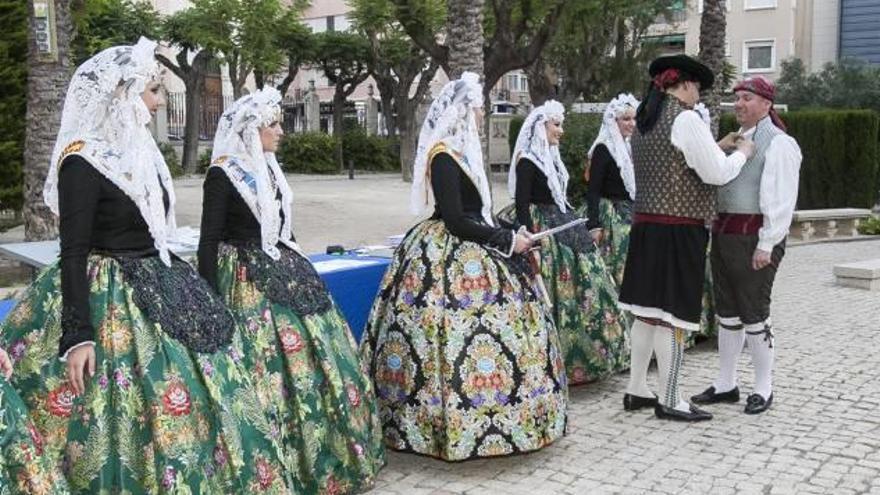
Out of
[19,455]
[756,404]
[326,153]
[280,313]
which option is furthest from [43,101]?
[326,153]

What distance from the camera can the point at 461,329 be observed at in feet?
14.5

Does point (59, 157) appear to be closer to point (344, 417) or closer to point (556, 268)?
point (344, 417)

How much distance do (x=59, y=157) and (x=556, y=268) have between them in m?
3.30

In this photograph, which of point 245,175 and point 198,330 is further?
point 245,175

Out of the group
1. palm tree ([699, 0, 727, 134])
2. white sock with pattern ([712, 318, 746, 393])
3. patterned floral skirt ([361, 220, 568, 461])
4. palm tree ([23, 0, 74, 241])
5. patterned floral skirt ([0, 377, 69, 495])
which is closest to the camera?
patterned floral skirt ([0, 377, 69, 495])

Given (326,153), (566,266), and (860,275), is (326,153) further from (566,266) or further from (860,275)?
A: (566,266)

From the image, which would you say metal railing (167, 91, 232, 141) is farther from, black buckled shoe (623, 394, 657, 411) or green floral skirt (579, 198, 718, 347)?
black buckled shoe (623, 394, 657, 411)

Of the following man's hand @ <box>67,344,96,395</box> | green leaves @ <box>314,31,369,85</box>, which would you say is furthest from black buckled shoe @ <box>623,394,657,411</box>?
green leaves @ <box>314,31,369,85</box>

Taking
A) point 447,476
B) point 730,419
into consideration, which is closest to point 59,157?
point 447,476

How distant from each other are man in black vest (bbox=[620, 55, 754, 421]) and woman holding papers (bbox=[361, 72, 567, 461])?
831mm

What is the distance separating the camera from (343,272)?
5.21 meters

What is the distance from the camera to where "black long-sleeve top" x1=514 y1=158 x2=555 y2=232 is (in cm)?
595

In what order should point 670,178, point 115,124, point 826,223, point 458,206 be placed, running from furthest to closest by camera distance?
point 826,223 → point 670,178 → point 458,206 → point 115,124

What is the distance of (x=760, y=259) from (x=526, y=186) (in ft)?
4.74
